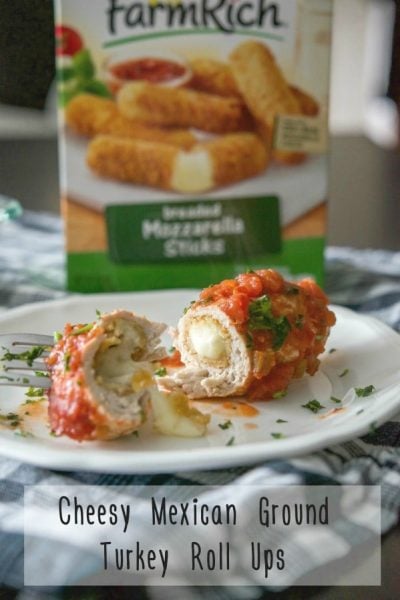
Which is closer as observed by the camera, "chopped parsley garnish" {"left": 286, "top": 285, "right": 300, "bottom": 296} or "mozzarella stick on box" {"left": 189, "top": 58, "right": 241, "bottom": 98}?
"chopped parsley garnish" {"left": 286, "top": 285, "right": 300, "bottom": 296}

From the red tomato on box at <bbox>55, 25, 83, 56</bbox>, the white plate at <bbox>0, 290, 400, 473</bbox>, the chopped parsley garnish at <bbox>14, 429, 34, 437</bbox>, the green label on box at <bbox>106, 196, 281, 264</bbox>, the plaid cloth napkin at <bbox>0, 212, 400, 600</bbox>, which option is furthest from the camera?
the green label on box at <bbox>106, 196, 281, 264</bbox>

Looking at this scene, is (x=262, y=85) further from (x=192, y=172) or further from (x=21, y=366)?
(x=21, y=366)

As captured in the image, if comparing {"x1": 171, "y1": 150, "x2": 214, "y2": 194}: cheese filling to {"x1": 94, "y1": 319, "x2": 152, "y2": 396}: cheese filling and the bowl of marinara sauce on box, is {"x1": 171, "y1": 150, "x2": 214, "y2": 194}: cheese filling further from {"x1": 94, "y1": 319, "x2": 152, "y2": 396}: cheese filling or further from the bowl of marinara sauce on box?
{"x1": 94, "y1": 319, "x2": 152, "y2": 396}: cheese filling

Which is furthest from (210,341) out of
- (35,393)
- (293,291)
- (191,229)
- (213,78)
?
(213,78)

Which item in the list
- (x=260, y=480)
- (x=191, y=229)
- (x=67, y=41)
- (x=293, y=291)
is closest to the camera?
(x=260, y=480)

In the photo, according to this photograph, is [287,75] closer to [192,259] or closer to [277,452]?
[192,259]

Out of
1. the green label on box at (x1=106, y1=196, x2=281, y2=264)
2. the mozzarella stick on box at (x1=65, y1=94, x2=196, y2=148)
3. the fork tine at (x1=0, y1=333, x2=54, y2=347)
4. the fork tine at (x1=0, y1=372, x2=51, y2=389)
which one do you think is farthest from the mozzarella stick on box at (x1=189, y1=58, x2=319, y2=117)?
the fork tine at (x1=0, y1=372, x2=51, y2=389)

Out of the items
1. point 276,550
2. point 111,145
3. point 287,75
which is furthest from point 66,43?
point 276,550
